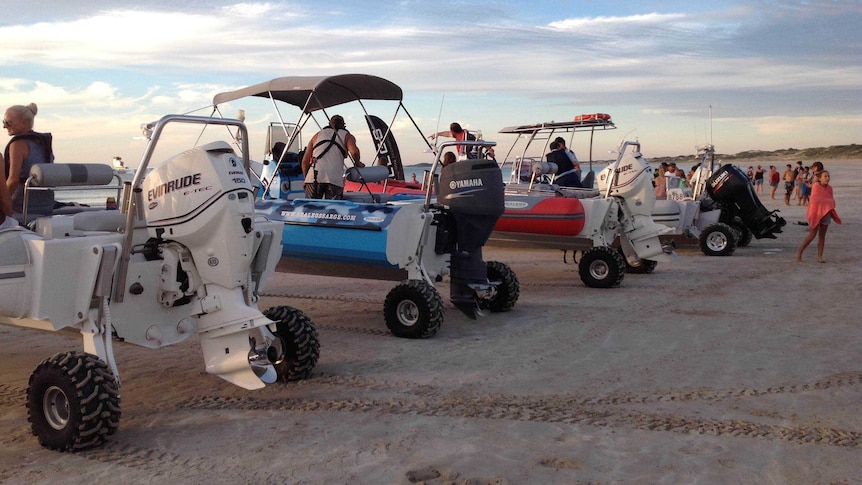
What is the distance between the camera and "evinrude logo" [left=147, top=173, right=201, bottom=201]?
5.03m

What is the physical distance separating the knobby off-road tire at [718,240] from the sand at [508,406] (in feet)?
18.8

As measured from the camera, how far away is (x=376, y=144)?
11.6m

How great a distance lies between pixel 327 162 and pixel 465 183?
72.4 inches

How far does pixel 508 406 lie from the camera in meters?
5.28

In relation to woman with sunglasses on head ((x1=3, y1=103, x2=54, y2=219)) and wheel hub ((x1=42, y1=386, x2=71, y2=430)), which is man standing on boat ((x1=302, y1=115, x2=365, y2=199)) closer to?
woman with sunglasses on head ((x1=3, y1=103, x2=54, y2=219))

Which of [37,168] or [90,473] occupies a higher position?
[37,168]

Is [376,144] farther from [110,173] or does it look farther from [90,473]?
[90,473]

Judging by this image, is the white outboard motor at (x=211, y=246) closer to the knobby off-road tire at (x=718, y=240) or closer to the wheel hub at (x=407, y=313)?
the wheel hub at (x=407, y=313)

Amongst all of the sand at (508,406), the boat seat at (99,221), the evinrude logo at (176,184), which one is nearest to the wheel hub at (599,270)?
the sand at (508,406)

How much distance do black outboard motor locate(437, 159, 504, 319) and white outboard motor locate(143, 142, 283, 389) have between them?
9.68 feet

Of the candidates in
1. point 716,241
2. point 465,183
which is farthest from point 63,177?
point 716,241

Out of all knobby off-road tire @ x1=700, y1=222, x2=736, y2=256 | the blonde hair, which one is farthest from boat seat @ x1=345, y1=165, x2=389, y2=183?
knobby off-road tire @ x1=700, y1=222, x2=736, y2=256

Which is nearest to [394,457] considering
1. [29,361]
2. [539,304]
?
[29,361]

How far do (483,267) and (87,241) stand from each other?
4.05 metres
